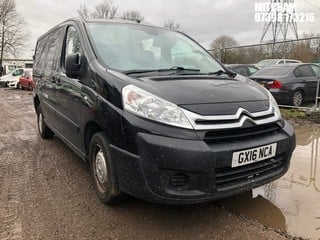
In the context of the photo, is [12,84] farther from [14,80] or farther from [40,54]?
[40,54]

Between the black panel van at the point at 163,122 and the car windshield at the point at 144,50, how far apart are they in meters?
0.01

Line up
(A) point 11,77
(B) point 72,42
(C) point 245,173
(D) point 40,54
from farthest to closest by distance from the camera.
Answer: (A) point 11,77 → (D) point 40,54 → (B) point 72,42 → (C) point 245,173

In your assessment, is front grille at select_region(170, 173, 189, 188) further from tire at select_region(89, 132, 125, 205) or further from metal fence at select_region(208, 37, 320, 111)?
metal fence at select_region(208, 37, 320, 111)

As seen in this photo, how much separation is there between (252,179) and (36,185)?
2478 millimetres

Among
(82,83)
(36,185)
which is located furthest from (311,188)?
(36,185)

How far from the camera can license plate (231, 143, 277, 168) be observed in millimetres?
2828

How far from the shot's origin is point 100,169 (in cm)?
342

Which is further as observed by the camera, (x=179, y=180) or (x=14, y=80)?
(x=14, y=80)

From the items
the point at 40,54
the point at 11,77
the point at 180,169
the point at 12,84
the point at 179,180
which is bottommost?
the point at 12,84

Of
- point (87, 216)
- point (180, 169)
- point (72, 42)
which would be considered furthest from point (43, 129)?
point (180, 169)

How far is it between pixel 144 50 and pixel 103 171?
1419 millimetres

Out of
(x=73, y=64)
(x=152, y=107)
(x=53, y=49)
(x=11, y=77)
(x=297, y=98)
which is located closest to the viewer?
(x=152, y=107)

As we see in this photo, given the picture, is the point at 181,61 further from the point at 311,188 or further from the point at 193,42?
the point at 311,188

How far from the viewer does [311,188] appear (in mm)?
4043
